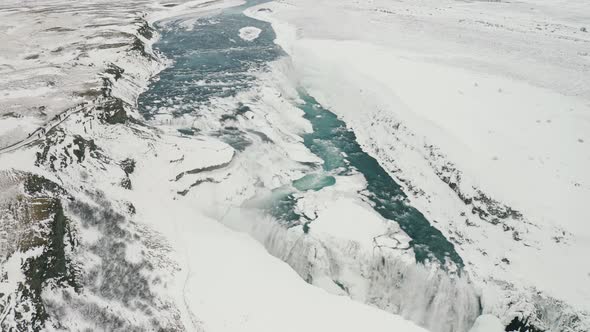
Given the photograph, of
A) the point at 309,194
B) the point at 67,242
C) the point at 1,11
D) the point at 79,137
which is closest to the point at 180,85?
the point at 79,137

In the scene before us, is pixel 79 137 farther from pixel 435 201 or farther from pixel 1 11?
pixel 1 11

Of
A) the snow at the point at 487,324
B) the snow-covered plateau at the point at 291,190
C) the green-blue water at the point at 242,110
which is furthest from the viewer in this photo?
the green-blue water at the point at 242,110

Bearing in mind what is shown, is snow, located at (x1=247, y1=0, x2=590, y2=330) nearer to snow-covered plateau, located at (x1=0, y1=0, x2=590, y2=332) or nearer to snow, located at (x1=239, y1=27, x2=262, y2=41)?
snow-covered plateau, located at (x1=0, y1=0, x2=590, y2=332)

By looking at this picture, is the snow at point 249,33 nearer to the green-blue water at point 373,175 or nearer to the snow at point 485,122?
the snow at point 485,122

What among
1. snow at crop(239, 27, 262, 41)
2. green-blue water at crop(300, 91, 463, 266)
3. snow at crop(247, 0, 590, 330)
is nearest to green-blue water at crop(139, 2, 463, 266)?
green-blue water at crop(300, 91, 463, 266)

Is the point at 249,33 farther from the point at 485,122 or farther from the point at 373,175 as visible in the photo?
the point at 485,122

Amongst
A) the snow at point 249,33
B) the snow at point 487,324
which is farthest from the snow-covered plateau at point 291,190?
the snow at point 249,33

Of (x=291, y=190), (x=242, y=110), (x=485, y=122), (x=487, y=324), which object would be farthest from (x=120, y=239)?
(x=485, y=122)
